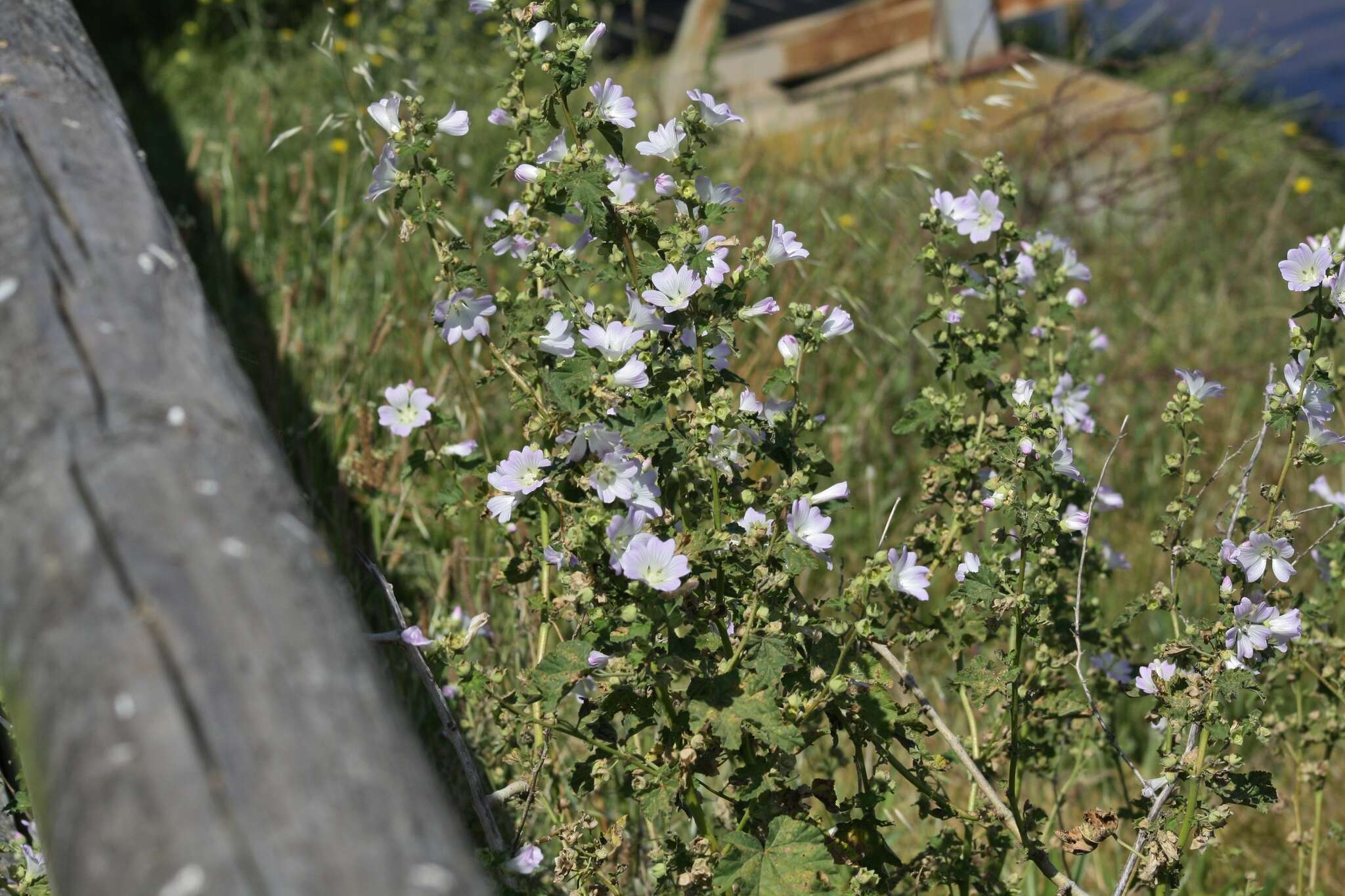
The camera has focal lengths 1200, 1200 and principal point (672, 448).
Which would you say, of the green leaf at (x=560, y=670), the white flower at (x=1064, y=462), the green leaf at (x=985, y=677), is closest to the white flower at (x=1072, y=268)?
the white flower at (x=1064, y=462)

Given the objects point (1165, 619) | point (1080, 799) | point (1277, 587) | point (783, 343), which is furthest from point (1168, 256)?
point (783, 343)

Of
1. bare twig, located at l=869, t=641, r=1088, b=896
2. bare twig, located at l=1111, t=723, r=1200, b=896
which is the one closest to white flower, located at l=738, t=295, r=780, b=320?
bare twig, located at l=869, t=641, r=1088, b=896

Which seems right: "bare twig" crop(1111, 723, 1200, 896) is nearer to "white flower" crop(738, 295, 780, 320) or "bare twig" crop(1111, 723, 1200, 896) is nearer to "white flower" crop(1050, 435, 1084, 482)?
"white flower" crop(1050, 435, 1084, 482)

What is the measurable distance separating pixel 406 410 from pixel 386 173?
0.41m

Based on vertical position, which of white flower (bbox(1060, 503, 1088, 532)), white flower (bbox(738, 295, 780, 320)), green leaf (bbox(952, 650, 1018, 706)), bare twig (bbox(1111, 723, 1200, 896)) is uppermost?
white flower (bbox(738, 295, 780, 320))

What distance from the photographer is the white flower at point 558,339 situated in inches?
62.0

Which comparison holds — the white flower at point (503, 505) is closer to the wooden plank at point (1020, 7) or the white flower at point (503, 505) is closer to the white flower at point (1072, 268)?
the white flower at point (1072, 268)

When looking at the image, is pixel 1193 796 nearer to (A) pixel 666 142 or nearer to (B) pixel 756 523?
(B) pixel 756 523

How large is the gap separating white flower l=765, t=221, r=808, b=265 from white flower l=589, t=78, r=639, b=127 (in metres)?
0.25

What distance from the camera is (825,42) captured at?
6.32 metres

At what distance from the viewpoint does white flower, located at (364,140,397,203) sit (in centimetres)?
168

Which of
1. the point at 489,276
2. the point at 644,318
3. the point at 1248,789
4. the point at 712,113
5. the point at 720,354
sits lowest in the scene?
the point at 489,276

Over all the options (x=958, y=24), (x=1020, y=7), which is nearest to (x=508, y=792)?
(x=958, y=24)

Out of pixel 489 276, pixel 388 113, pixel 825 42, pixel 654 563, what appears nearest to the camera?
pixel 654 563
